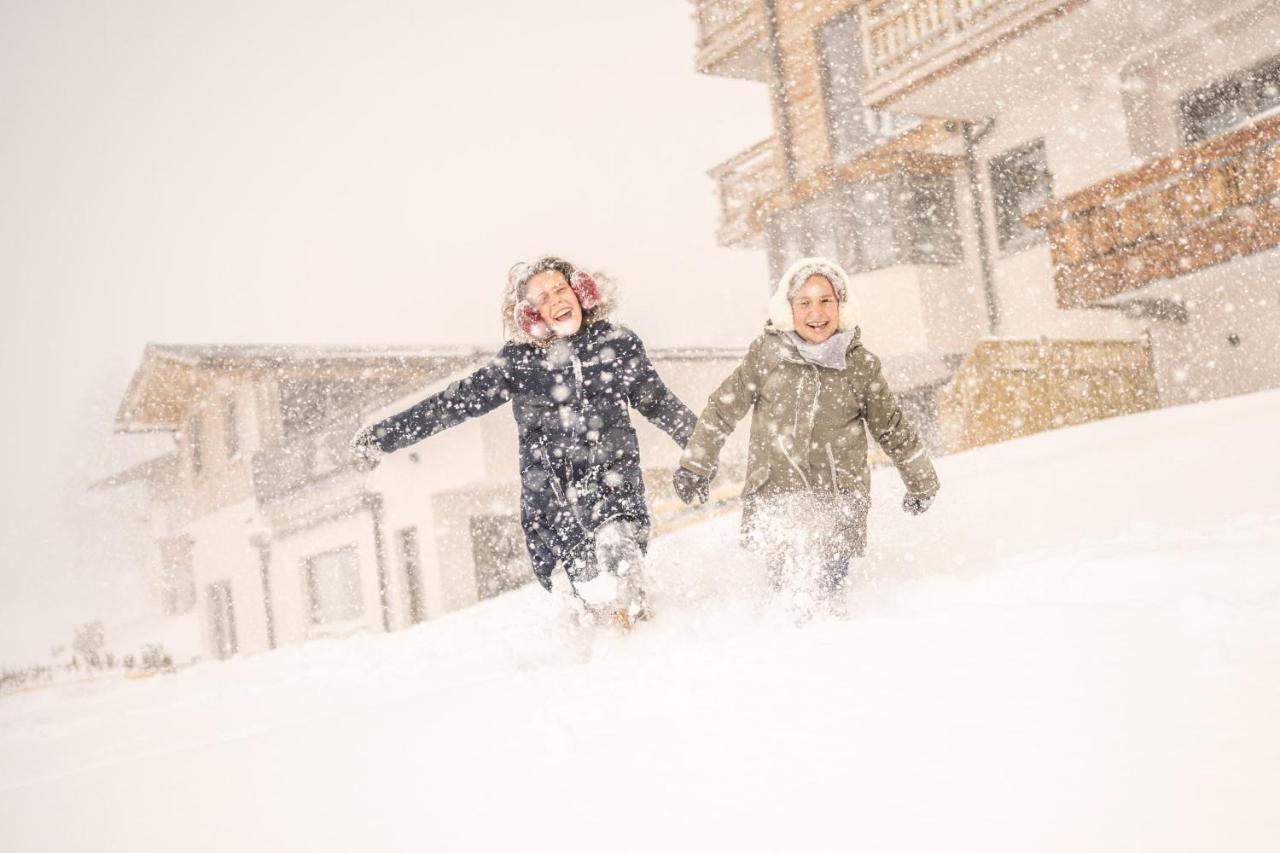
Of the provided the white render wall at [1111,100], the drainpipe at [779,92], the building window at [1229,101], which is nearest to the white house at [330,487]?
the drainpipe at [779,92]

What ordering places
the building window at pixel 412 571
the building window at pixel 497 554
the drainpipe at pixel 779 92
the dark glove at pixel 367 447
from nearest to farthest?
the dark glove at pixel 367 447
the building window at pixel 497 554
the building window at pixel 412 571
the drainpipe at pixel 779 92

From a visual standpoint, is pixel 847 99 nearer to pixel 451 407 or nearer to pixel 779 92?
pixel 779 92

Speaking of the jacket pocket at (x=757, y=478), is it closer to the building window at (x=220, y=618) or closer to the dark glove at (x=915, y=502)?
the dark glove at (x=915, y=502)

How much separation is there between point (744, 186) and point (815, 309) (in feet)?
48.6

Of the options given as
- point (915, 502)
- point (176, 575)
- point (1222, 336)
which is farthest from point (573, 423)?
point (176, 575)

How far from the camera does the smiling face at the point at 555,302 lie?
3.88 m

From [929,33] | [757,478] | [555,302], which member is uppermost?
[929,33]

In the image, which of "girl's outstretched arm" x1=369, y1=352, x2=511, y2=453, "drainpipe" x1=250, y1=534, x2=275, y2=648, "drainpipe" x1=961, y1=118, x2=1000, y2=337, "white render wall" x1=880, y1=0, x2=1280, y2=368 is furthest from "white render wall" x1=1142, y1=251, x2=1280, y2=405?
"drainpipe" x1=250, y1=534, x2=275, y2=648

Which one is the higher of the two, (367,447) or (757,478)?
(367,447)

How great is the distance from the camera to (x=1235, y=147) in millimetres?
8625

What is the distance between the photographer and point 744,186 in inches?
699

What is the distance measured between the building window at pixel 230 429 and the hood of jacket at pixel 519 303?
19.5 metres

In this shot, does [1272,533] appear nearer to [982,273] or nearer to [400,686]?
[400,686]

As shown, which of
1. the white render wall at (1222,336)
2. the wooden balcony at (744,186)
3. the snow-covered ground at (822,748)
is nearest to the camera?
the snow-covered ground at (822,748)
